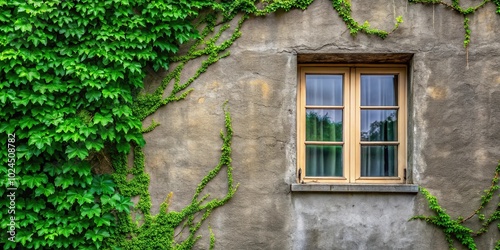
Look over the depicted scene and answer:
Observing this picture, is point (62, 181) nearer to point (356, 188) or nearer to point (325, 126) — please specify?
point (325, 126)

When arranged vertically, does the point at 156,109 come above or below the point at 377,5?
below

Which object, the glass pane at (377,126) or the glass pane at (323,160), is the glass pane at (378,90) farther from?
the glass pane at (323,160)

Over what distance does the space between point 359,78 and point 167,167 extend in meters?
2.27

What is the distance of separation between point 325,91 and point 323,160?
0.75 m

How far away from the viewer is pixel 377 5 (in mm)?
5410

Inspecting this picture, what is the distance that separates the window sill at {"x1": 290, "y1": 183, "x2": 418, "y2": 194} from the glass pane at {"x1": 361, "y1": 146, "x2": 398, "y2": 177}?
32cm

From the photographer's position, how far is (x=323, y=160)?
5.54 m

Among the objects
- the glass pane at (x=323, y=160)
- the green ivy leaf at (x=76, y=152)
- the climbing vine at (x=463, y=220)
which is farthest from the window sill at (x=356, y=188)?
the green ivy leaf at (x=76, y=152)

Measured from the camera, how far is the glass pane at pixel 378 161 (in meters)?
5.53

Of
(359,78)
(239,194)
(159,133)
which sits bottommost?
(239,194)

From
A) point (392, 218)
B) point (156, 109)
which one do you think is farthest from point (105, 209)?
point (392, 218)

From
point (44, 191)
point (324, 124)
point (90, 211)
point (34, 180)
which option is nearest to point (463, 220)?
point (324, 124)

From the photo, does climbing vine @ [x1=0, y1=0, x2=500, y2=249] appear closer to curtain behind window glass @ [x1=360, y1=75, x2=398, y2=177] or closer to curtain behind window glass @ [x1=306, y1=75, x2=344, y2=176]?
curtain behind window glass @ [x1=360, y1=75, x2=398, y2=177]

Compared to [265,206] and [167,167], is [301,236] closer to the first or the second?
[265,206]
